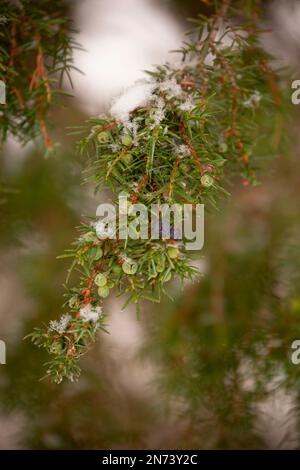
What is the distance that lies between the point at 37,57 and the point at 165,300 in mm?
763

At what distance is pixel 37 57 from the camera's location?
26.8 inches

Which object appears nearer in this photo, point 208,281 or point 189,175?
point 189,175

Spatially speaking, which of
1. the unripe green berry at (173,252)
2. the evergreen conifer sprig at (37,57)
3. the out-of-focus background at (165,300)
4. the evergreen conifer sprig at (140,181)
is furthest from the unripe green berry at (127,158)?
the out-of-focus background at (165,300)

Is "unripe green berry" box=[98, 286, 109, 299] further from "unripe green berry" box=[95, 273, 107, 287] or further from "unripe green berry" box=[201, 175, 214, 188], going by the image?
"unripe green berry" box=[201, 175, 214, 188]

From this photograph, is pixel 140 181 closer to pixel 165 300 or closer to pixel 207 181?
pixel 207 181

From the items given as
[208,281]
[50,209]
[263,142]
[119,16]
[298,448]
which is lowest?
[298,448]

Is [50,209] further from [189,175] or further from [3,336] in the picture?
[189,175]

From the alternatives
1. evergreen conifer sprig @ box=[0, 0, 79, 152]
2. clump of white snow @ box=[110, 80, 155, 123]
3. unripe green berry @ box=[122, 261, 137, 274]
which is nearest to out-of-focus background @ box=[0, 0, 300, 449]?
evergreen conifer sprig @ box=[0, 0, 79, 152]

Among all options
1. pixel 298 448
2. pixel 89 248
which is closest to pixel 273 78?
pixel 89 248

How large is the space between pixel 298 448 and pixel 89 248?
2.83 feet

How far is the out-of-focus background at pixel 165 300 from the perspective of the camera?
3.43 ft

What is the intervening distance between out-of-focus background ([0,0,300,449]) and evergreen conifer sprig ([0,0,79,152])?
315 mm

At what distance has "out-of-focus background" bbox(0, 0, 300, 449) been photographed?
3.43ft

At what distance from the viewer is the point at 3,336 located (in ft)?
3.86
